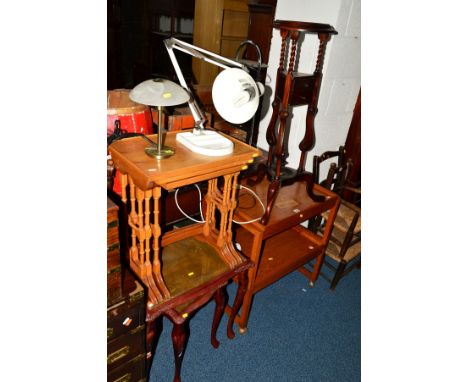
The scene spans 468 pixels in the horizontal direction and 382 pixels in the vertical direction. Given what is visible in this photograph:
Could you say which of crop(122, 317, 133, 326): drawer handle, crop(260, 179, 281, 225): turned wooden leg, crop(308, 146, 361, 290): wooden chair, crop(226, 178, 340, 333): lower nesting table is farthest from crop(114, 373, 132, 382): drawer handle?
crop(308, 146, 361, 290): wooden chair

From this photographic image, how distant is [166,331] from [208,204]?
3.08 feet

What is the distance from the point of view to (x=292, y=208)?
208 centimetres

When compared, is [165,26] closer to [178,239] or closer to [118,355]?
[178,239]

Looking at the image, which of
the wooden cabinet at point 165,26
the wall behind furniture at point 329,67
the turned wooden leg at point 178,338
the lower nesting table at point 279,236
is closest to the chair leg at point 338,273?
the lower nesting table at point 279,236

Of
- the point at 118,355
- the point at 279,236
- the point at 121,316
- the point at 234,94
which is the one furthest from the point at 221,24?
the point at 118,355

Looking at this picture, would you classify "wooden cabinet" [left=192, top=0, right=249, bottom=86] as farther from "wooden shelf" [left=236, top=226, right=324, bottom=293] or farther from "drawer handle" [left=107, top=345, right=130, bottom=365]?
"drawer handle" [left=107, top=345, right=130, bottom=365]

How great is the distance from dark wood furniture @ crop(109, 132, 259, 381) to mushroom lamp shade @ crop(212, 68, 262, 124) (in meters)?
0.18

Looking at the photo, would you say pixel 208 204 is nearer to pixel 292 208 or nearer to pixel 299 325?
pixel 292 208

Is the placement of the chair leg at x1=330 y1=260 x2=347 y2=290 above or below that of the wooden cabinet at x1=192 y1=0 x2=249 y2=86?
below

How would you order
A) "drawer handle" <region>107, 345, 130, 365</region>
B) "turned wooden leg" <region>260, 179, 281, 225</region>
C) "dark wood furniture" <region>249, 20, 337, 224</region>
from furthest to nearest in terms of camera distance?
"turned wooden leg" <region>260, 179, 281, 225</region> → "dark wood furniture" <region>249, 20, 337, 224</region> → "drawer handle" <region>107, 345, 130, 365</region>

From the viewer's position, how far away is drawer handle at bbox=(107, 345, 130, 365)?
1359 mm

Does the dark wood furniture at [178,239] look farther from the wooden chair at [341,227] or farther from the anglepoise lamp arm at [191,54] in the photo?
the wooden chair at [341,227]

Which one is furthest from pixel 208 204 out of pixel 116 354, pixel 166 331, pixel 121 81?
pixel 121 81
